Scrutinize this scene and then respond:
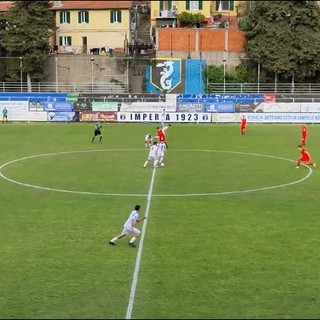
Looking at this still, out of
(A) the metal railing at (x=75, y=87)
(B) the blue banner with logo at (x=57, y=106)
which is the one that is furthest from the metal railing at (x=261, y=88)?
(B) the blue banner with logo at (x=57, y=106)

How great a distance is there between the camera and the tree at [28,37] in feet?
238

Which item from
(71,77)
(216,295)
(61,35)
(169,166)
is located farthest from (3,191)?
(61,35)

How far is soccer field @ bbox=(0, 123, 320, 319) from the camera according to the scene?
13.5m

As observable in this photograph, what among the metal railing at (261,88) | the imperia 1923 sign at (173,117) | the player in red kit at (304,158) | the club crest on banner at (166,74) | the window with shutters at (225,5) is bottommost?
the player in red kit at (304,158)

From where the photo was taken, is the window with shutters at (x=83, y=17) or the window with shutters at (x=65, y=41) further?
the window with shutters at (x=65, y=41)

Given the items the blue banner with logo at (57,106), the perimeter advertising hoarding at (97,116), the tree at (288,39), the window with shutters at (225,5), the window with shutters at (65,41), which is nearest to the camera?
the blue banner with logo at (57,106)

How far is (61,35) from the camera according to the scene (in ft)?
270

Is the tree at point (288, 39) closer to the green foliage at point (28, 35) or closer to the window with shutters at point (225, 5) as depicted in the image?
the window with shutters at point (225, 5)

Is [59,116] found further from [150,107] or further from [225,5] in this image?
[225,5]

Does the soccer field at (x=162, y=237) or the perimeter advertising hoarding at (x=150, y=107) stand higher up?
the perimeter advertising hoarding at (x=150, y=107)

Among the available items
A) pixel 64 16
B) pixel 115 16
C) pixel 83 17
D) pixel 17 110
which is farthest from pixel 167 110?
pixel 64 16

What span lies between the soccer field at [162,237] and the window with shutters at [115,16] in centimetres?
4816

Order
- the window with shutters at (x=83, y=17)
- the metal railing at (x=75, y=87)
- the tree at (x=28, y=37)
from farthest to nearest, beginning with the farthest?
the window with shutters at (x=83, y=17), the metal railing at (x=75, y=87), the tree at (x=28, y=37)

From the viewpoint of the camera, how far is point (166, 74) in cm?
7231
